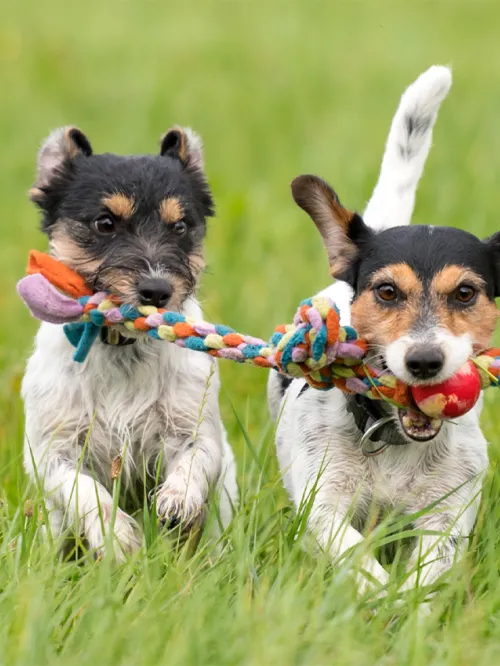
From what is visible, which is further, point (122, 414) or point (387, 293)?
point (122, 414)

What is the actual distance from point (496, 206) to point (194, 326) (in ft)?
18.7

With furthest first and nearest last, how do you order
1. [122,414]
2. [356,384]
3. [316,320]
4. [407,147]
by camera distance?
[407,147], [122,414], [356,384], [316,320]

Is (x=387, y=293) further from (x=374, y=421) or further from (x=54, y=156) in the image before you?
(x=54, y=156)

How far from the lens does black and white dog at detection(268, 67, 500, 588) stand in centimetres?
416

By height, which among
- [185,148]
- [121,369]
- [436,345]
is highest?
[185,148]

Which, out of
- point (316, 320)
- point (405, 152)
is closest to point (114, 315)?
point (316, 320)

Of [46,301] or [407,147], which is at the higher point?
[407,147]

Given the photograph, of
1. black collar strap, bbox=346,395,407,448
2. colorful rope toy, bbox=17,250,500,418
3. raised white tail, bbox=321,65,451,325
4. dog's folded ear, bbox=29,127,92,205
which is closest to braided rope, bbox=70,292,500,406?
colorful rope toy, bbox=17,250,500,418

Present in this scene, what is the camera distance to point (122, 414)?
500 cm

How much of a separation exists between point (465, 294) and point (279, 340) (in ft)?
2.16

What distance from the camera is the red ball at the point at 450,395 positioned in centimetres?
404

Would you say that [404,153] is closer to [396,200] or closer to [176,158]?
[396,200]

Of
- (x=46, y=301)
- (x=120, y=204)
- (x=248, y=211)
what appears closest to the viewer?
(x=46, y=301)

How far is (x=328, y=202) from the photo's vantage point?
15.1 ft
